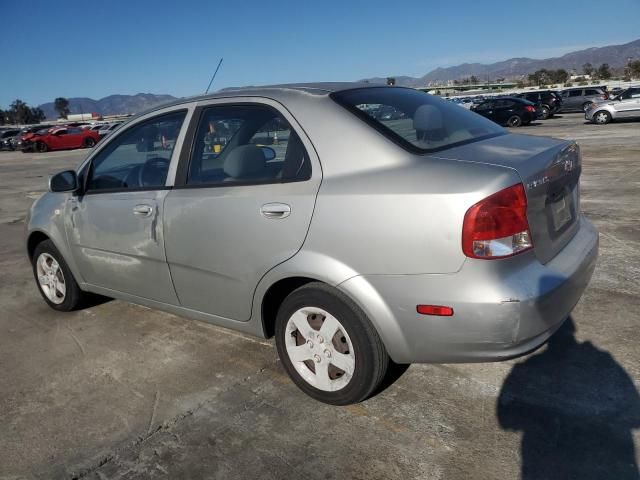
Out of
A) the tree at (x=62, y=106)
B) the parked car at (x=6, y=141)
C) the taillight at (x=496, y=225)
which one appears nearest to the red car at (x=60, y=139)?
the parked car at (x=6, y=141)

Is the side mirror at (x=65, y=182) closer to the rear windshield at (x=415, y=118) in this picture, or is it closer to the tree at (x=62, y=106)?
the rear windshield at (x=415, y=118)

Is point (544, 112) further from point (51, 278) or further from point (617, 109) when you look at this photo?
point (51, 278)

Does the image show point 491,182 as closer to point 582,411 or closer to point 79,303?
point 582,411

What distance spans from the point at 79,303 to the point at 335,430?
283cm

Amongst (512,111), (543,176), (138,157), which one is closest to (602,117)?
(512,111)

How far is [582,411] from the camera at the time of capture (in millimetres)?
2641

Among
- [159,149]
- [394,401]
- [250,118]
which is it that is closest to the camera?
[394,401]

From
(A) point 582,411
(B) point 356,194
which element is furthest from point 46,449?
(A) point 582,411

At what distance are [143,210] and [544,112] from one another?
3061cm

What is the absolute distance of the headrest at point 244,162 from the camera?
9.82 feet

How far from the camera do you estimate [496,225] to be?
7.45ft

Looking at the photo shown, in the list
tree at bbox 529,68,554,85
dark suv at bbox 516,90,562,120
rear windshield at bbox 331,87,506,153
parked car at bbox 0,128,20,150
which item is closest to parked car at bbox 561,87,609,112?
dark suv at bbox 516,90,562,120

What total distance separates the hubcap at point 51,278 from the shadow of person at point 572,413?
141 inches

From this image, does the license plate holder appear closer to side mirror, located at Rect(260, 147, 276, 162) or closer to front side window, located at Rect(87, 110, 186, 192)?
side mirror, located at Rect(260, 147, 276, 162)
